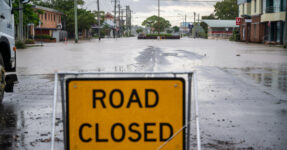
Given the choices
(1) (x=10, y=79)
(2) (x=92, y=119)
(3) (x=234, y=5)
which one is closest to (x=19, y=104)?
(1) (x=10, y=79)

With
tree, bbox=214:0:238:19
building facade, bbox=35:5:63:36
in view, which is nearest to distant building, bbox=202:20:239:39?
tree, bbox=214:0:238:19

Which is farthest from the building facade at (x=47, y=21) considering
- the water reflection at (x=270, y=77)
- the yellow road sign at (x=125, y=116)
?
the yellow road sign at (x=125, y=116)

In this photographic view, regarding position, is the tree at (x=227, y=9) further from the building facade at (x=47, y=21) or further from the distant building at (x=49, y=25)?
the distant building at (x=49, y=25)

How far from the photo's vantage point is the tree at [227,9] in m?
139

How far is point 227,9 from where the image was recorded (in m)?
139

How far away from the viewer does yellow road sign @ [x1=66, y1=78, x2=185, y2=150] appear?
3266 millimetres

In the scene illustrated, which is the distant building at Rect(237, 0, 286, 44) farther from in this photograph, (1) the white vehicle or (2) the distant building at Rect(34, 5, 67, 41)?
(1) the white vehicle

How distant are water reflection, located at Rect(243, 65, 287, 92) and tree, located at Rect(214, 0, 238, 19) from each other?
5010 inches

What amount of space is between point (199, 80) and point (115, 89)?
9217mm

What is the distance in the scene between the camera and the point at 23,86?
10969mm

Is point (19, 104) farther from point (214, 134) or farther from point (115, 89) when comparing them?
point (115, 89)

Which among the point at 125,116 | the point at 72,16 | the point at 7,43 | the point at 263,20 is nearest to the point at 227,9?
the point at 72,16

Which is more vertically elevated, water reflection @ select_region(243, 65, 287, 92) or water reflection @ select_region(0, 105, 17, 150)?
water reflection @ select_region(243, 65, 287, 92)

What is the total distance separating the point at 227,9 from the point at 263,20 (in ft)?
297
